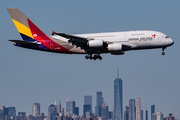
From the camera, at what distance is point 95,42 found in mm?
71250

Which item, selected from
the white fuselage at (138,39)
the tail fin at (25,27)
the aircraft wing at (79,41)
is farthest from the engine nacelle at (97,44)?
the tail fin at (25,27)

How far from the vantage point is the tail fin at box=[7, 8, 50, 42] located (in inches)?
3019

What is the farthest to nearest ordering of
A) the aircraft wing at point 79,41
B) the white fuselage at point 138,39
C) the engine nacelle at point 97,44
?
the white fuselage at point 138,39, the engine nacelle at point 97,44, the aircraft wing at point 79,41

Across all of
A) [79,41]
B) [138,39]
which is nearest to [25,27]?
[79,41]

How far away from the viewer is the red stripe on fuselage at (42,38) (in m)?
74.4

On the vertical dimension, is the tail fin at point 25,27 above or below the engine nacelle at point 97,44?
above

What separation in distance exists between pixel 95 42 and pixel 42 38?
1149 cm

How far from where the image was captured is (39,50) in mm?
76000

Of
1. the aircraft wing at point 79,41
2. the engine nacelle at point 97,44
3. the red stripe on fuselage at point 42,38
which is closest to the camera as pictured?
the aircraft wing at point 79,41

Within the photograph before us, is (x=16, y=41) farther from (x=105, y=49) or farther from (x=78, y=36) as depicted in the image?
(x=105, y=49)

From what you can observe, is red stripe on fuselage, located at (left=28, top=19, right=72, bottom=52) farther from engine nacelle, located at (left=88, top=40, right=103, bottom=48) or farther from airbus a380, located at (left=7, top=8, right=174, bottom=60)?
engine nacelle, located at (left=88, top=40, right=103, bottom=48)

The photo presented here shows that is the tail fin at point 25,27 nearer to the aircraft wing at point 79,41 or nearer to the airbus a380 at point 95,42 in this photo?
the airbus a380 at point 95,42

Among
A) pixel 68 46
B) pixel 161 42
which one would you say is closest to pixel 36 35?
pixel 68 46

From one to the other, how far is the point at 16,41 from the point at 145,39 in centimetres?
2448
